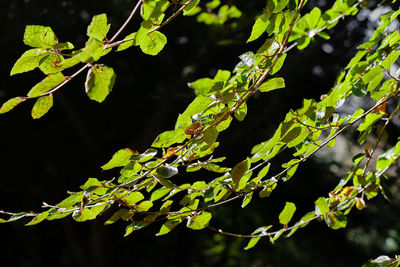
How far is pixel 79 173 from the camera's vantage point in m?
3.96

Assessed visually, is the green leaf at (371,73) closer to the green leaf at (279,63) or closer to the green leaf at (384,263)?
the green leaf at (279,63)

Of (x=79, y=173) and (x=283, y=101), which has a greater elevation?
(x=79, y=173)

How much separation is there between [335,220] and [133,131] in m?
3.49

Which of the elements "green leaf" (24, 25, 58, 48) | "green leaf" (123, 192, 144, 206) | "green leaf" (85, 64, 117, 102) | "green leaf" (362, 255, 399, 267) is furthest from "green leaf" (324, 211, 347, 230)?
"green leaf" (24, 25, 58, 48)

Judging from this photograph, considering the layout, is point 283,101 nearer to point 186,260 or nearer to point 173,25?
point 173,25

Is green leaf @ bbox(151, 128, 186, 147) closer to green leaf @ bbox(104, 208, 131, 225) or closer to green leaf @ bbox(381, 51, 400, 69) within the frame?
green leaf @ bbox(104, 208, 131, 225)

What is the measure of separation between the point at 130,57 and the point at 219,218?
2.06 metres

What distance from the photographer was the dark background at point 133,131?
11.4ft

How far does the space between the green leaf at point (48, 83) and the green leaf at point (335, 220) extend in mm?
551

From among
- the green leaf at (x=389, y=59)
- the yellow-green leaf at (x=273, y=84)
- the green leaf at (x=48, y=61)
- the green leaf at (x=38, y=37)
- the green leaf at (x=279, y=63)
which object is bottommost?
the green leaf at (x=389, y=59)

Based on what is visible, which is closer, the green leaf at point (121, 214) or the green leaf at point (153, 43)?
the green leaf at point (153, 43)

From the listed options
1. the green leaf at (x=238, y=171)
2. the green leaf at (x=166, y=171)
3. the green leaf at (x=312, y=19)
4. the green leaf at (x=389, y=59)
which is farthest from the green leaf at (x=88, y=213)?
the green leaf at (x=389, y=59)

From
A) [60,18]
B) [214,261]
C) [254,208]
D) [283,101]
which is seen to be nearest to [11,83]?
[60,18]

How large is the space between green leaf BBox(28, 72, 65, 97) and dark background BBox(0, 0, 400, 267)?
2.51 meters
